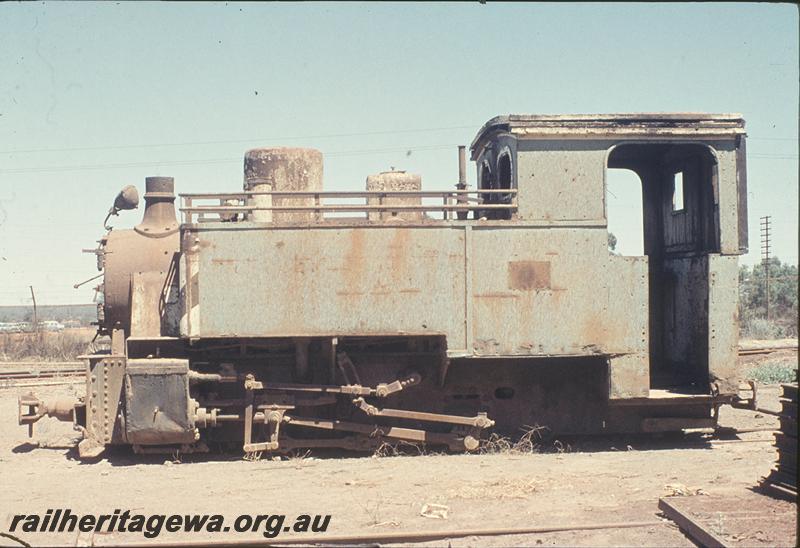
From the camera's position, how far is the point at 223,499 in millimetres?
7570

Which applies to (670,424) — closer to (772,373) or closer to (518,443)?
(518,443)

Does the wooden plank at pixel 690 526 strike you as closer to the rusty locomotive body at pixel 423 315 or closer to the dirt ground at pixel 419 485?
the dirt ground at pixel 419 485

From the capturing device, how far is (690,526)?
6.22 metres

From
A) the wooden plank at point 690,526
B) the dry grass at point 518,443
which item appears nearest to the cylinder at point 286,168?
the dry grass at point 518,443

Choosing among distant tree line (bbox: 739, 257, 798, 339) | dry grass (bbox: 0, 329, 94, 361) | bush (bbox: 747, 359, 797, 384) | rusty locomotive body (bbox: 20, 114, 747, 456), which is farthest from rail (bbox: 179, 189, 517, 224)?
distant tree line (bbox: 739, 257, 798, 339)

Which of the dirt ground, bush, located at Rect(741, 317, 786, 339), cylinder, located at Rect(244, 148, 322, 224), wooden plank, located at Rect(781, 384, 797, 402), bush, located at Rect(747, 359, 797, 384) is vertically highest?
cylinder, located at Rect(244, 148, 322, 224)

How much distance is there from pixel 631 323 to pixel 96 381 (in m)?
5.91

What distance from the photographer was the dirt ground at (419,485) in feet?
21.7

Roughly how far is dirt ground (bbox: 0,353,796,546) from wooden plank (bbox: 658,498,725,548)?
83mm

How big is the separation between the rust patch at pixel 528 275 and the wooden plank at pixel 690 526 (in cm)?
294

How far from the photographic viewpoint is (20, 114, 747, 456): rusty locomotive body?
9.12 m

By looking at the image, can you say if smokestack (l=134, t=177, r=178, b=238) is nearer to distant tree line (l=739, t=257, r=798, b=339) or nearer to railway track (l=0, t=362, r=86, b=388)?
railway track (l=0, t=362, r=86, b=388)

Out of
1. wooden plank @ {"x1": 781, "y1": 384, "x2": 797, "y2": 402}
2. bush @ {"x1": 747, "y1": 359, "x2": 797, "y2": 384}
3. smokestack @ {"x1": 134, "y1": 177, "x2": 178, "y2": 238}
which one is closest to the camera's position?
wooden plank @ {"x1": 781, "y1": 384, "x2": 797, "y2": 402}

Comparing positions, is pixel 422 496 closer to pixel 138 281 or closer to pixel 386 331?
pixel 386 331
